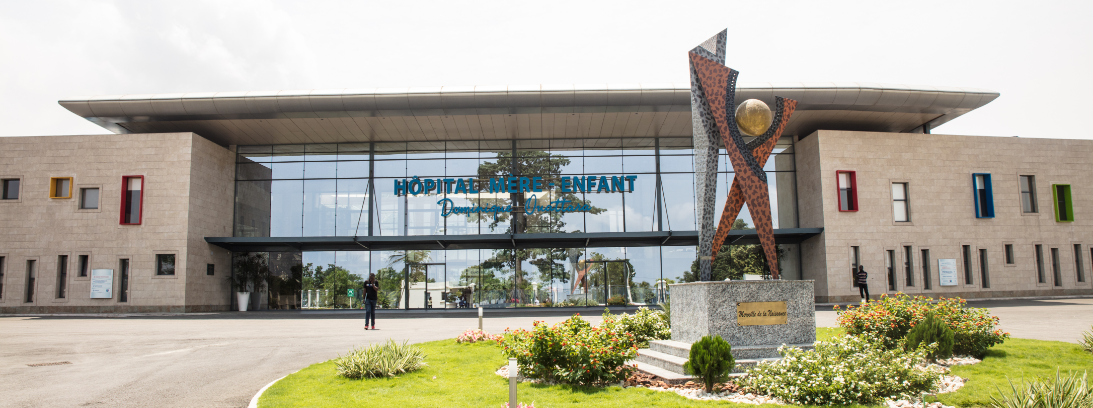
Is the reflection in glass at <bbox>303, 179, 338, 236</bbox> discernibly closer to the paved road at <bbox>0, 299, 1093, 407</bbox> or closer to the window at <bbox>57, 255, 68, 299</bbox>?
the window at <bbox>57, 255, 68, 299</bbox>

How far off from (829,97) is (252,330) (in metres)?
21.7

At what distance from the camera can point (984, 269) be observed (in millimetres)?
26625

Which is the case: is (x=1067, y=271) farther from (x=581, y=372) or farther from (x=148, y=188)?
(x=148, y=188)

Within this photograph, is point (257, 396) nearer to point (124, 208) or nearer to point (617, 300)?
point (617, 300)

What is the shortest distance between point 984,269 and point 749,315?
925 inches

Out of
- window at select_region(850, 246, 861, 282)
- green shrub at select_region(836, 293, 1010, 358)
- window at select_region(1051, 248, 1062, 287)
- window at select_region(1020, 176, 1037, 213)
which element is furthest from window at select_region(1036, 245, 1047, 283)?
green shrub at select_region(836, 293, 1010, 358)

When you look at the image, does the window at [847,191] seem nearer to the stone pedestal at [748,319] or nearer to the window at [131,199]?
the stone pedestal at [748,319]

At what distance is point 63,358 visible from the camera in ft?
36.8

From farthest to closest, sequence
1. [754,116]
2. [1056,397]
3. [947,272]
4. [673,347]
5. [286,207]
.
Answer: [286,207]
[947,272]
[754,116]
[673,347]
[1056,397]

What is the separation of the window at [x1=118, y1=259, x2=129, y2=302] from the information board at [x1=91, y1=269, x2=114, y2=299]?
0.28m

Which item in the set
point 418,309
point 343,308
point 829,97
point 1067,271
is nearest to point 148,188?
point 343,308

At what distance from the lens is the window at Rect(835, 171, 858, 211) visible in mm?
26234

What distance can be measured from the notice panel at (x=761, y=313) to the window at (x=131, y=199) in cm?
2509

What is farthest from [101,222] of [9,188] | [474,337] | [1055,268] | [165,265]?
Result: [1055,268]
